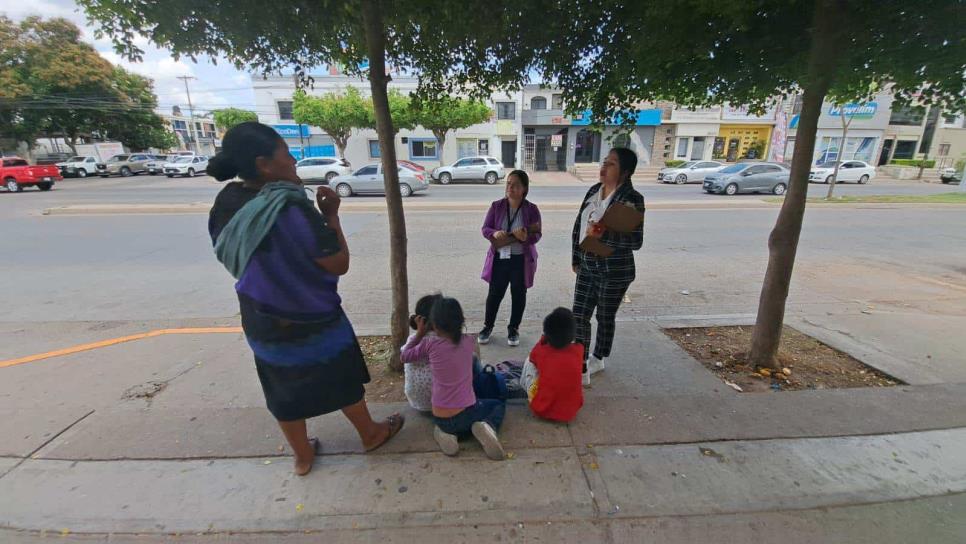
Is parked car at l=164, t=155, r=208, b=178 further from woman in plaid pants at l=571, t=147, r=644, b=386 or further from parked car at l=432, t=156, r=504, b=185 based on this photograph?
woman in plaid pants at l=571, t=147, r=644, b=386

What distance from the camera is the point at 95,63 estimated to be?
28.5 m

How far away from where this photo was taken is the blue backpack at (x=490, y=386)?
2830 mm

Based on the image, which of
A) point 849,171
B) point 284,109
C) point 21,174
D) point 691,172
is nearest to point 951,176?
point 849,171

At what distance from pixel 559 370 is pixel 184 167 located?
3363 cm

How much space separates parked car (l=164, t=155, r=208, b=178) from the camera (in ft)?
91.5

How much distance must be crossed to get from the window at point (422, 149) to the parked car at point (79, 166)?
21.8 m

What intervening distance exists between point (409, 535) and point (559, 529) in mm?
700

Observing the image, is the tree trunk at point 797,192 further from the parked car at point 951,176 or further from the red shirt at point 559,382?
the parked car at point 951,176

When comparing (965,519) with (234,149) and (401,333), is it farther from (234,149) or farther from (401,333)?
(234,149)

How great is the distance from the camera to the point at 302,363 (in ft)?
6.86

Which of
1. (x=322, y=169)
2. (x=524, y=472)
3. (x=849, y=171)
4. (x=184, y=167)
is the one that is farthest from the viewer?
(x=184, y=167)

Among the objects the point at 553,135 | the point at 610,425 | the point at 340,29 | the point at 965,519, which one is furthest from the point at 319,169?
the point at 965,519

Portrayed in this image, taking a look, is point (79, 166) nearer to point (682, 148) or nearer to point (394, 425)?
point (394, 425)

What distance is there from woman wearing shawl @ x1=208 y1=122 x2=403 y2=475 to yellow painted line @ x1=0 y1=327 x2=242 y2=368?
9.01 feet
